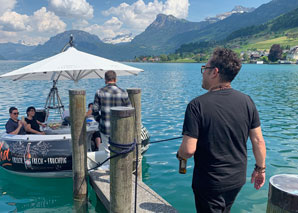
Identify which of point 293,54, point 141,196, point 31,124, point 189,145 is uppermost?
point 293,54

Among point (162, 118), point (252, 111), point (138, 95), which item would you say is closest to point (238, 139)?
point (252, 111)

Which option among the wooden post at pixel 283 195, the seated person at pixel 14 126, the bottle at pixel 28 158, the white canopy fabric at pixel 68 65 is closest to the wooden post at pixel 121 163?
the wooden post at pixel 283 195

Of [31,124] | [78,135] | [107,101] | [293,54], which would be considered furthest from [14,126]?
[293,54]

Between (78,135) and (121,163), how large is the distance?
2.09 m

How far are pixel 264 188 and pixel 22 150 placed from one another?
6.82 meters

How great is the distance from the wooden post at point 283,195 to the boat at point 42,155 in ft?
15.7

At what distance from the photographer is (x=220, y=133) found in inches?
108

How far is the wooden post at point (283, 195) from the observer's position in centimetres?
235

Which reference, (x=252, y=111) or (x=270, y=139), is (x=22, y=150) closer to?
(x=252, y=111)

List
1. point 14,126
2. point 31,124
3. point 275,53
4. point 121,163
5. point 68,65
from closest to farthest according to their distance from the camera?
point 121,163
point 68,65
point 14,126
point 31,124
point 275,53

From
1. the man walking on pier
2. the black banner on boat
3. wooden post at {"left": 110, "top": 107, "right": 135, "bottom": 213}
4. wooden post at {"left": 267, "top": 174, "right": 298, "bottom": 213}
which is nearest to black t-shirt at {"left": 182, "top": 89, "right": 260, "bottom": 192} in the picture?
the man walking on pier

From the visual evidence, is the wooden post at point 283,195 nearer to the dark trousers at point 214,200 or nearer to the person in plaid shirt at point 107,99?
the dark trousers at point 214,200

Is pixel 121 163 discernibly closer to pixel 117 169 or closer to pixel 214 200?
pixel 117 169

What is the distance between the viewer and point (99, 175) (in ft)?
19.8
